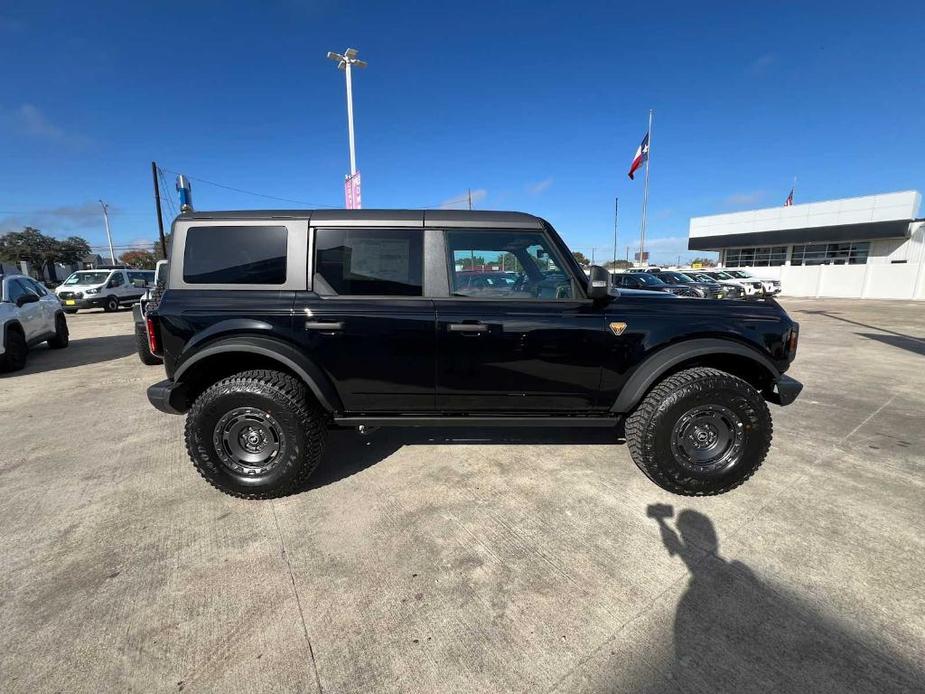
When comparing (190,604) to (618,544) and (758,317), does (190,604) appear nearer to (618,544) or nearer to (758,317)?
(618,544)

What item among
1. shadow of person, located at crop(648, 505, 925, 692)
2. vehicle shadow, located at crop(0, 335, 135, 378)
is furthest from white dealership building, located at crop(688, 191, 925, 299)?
vehicle shadow, located at crop(0, 335, 135, 378)

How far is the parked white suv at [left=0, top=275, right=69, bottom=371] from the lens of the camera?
6410 mm

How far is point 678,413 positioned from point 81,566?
360 cm

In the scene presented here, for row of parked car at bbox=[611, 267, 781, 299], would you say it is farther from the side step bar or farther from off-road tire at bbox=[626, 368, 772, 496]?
the side step bar

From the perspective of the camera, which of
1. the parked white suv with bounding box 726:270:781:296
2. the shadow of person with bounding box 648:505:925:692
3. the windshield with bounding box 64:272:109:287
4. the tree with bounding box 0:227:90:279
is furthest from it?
the tree with bounding box 0:227:90:279

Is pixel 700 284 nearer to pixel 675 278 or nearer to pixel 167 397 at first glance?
pixel 675 278

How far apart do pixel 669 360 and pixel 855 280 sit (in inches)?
1215

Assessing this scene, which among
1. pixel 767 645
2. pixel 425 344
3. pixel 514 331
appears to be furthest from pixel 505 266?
pixel 767 645

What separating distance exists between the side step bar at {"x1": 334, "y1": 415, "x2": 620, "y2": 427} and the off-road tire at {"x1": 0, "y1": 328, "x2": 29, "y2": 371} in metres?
6.96

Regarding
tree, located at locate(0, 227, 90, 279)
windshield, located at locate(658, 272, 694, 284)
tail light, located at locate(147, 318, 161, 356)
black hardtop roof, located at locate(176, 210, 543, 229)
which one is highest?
tree, located at locate(0, 227, 90, 279)

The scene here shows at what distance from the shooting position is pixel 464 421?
293 centimetres

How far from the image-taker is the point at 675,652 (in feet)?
5.67

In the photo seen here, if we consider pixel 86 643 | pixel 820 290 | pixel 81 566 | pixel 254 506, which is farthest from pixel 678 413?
pixel 820 290

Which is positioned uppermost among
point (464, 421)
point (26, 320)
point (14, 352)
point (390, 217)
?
point (390, 217)
